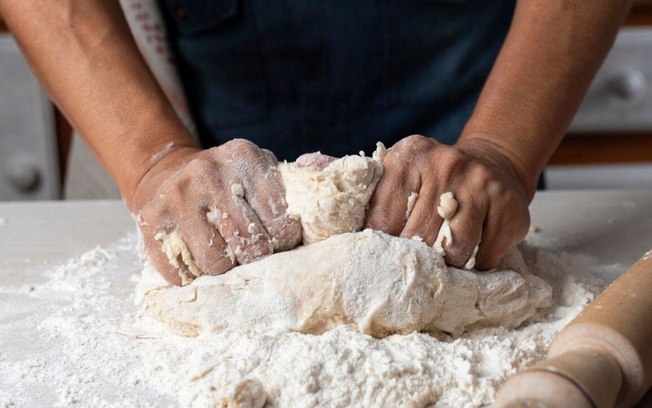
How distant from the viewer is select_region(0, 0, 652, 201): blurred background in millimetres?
2236

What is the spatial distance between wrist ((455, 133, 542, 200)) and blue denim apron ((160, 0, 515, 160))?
414 mm

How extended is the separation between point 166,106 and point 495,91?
420mm

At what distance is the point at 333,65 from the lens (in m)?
1.40

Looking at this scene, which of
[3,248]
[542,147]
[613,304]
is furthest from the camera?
[3,248]

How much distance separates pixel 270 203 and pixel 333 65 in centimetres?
59

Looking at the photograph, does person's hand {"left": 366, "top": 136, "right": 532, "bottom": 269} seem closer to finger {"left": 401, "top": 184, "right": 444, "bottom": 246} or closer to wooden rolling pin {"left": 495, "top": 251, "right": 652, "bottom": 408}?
finger {"left": 401, "top": 184, "right": 444, "bottom": 246}

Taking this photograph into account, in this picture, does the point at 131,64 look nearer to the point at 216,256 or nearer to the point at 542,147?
the point at 216,256

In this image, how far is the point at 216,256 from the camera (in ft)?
2.81

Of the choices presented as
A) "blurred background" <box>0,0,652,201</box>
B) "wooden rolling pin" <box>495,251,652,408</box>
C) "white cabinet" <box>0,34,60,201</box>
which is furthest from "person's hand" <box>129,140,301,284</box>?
"white cabinet" <box>0,34,60,201</box>

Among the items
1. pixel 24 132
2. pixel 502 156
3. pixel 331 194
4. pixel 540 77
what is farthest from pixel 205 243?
pixel 24 132

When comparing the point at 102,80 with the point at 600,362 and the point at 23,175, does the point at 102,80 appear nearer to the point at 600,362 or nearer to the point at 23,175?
the point at 600,362

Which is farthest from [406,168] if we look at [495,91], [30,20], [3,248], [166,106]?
[3,248]

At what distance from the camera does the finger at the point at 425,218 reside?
860mm

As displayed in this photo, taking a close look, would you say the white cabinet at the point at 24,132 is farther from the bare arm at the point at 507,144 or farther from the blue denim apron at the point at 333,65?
the bare arm at the point at 507,144
